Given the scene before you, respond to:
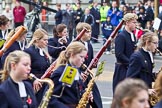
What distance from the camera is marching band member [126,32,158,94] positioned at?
8.10 meters

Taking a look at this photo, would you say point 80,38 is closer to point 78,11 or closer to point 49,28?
point 78,11

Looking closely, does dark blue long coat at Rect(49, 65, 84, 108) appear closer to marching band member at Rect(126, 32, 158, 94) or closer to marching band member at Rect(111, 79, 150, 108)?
marching band member at Rect(126, 32, 158, 94)

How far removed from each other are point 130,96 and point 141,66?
387cm

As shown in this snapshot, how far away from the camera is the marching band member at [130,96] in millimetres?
4270

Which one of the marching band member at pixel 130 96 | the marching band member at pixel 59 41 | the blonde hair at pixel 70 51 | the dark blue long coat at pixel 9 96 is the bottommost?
the marching band member at pixel 59 41

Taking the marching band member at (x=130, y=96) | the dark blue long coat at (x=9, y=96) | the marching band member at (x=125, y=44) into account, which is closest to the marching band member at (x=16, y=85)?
the dark blue long coat at (x=9, y=96)

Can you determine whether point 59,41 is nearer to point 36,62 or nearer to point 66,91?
point 36,62

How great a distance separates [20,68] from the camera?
5.77m

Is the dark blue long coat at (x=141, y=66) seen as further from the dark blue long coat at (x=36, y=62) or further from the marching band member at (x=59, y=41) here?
the marching band member at (x=59, y=41)

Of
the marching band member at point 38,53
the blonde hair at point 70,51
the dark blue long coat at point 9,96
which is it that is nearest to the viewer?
the dark blue long coat at point 9,96

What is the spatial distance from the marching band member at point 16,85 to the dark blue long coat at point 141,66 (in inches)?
98.8

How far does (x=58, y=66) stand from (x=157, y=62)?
1208 cm

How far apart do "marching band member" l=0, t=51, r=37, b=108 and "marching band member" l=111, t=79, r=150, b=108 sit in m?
1.62

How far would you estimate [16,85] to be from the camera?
5762 millimetres
